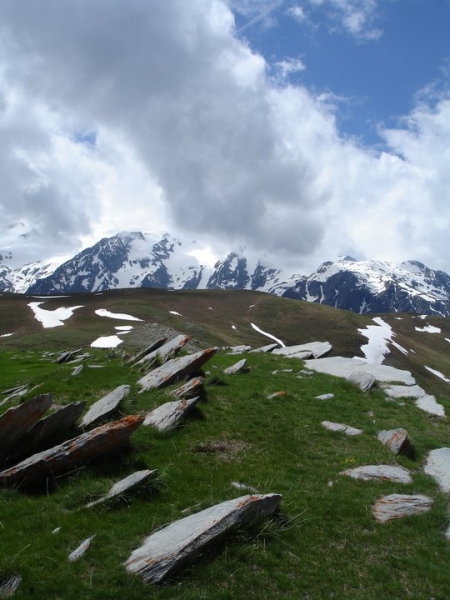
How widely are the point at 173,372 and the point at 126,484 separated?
12715 mm

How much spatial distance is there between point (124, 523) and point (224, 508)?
290cm

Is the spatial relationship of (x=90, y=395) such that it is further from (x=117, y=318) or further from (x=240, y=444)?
(x=117, y=318)

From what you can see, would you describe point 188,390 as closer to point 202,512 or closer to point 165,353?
point 202,512

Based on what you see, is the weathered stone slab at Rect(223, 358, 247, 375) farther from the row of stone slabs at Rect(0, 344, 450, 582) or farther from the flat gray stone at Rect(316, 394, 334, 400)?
the row of stone slabs at Rect(0, 344, 450, 582)

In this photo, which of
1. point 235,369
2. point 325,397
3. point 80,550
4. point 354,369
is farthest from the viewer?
point 354,369

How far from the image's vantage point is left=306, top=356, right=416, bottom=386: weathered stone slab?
34406 mm

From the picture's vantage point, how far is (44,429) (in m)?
16.1

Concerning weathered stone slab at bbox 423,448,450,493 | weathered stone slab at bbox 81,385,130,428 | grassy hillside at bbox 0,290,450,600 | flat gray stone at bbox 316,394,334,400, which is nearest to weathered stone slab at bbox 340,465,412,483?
grassy hillside at bbox 0,290,450,600

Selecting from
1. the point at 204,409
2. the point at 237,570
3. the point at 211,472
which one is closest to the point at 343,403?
the point at 204,409

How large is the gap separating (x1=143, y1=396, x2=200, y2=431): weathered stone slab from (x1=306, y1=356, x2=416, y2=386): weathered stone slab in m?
17.8

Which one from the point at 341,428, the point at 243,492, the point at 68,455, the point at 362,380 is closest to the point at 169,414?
the point at 68,455

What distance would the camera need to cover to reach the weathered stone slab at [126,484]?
1289cm

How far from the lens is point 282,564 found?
10828mm

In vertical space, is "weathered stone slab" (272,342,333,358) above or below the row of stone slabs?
above
